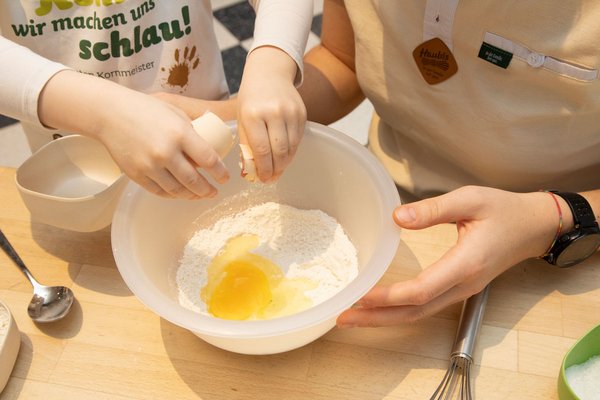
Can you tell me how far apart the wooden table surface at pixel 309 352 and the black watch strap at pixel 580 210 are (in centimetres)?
7

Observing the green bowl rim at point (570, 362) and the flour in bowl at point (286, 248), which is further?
the flour in bowl at point (286, 248)

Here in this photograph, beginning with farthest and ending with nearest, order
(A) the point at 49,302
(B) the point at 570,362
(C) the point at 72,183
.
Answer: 1. (C) the point at 72,183
2. (A) the point at 49,302
3. (B) the point at 570,362

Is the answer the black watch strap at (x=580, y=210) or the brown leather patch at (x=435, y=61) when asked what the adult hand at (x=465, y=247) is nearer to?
the black watch strap at (x=580, y=210)

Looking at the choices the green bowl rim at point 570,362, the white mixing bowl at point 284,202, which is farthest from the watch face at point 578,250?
the white mixing bowl at point 284,202

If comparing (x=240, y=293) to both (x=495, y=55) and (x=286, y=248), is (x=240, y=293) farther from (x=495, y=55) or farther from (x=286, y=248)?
(x=495, y=55)

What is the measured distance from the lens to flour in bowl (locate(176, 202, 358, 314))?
754mm

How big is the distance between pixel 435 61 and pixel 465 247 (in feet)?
0.95

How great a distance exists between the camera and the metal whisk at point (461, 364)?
658 mm

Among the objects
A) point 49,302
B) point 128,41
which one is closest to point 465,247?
point 49,302

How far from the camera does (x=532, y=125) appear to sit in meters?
0.80

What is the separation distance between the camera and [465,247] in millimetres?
693

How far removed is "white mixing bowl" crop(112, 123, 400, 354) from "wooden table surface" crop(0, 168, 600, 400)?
0.04 m

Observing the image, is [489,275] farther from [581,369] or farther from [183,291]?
[183,291]

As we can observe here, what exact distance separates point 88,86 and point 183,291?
0.93ft
